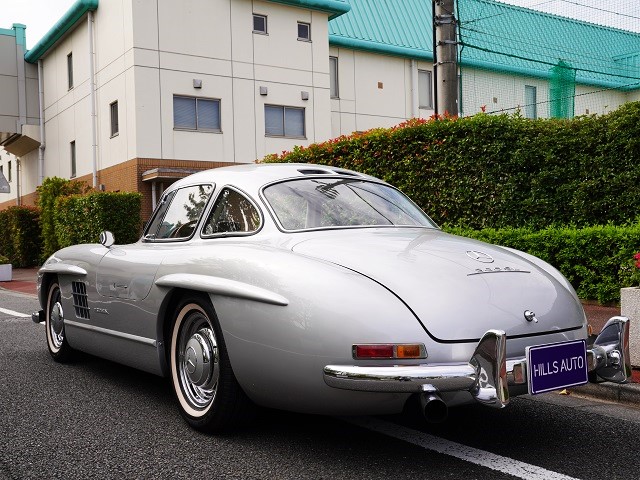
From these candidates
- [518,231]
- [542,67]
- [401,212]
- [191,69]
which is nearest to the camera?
[401,212]

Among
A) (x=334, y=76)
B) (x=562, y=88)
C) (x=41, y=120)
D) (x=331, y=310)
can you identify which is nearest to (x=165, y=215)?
(x=331, y=310)

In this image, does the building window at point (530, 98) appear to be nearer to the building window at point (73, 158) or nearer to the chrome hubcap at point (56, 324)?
the chrome hubcap at point (56, 324)

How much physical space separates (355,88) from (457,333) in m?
23.0

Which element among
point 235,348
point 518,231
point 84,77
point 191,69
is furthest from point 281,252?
point 84,77

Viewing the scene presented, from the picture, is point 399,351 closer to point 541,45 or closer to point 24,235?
point 541,45

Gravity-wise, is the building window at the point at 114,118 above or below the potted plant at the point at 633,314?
above

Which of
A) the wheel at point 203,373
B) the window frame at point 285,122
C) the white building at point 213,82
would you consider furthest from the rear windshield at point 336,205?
the window frame at point 285,122

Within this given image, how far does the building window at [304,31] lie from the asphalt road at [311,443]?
2015cm

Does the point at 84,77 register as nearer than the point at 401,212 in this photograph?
No

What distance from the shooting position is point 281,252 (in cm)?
370

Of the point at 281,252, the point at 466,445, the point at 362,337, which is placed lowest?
the point at 466,445

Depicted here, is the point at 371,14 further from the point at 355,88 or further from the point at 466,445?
the point at 466,445

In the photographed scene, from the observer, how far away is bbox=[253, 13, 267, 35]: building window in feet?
74.2

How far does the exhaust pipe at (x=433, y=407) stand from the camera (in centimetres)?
306
